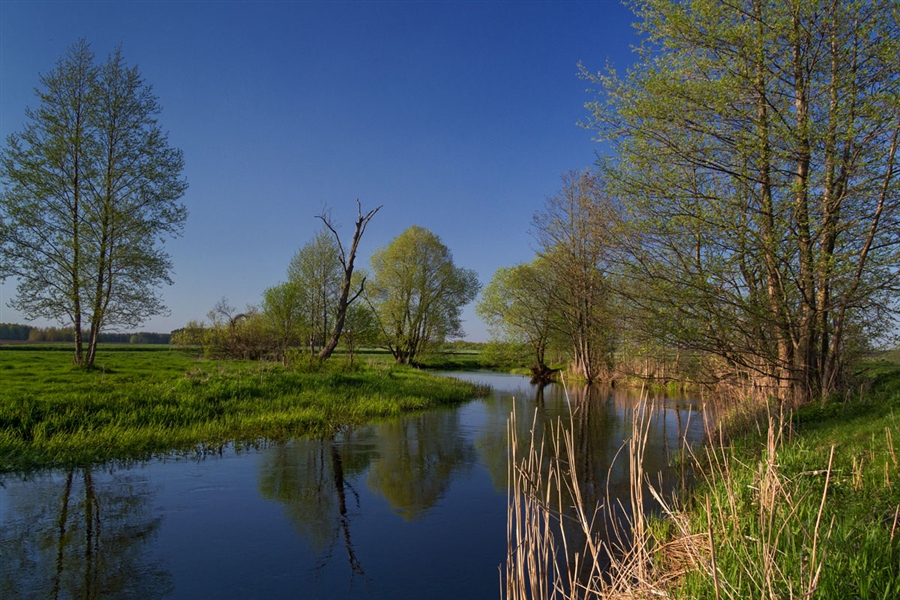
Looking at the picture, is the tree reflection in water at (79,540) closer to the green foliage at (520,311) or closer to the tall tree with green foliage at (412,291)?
the green foliage at (520,311)

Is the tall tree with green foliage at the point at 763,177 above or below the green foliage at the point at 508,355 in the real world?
above

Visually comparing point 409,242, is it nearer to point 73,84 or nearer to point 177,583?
point 73,84

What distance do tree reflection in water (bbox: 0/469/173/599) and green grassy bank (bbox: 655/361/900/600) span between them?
4491 mm

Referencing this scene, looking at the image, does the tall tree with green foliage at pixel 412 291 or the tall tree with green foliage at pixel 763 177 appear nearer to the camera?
the tall tree with green foliage at pixel 763 177

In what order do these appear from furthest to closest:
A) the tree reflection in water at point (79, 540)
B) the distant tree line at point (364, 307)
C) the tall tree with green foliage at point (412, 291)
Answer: the tall tree with green foliage at point (412, 291) → the distant tree line at point (364, 307) → the tree reflection in water at point (79, 540)

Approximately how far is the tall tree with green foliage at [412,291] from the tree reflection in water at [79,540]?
1274 inches

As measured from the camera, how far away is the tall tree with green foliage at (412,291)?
132 ft

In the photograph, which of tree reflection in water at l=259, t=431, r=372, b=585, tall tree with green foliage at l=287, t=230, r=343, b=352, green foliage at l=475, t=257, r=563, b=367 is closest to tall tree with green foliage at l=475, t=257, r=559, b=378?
green foliage at l=475, t=257, r=563, b=367

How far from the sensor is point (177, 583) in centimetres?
471

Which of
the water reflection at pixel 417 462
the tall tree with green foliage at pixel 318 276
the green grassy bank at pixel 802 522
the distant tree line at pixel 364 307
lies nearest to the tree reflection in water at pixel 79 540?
the water reflection at pixel 417 462

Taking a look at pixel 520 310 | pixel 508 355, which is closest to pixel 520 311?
pixel 520 310

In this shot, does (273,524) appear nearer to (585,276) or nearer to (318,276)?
(585,276)

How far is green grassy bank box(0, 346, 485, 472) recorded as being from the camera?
8742 millimetres

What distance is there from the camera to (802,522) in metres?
4.07
